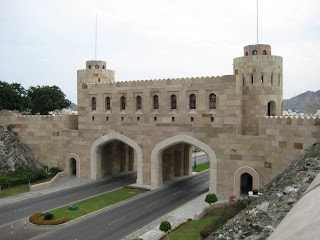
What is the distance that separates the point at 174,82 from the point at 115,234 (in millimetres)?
15323

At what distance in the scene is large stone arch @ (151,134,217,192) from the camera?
91.2 feet

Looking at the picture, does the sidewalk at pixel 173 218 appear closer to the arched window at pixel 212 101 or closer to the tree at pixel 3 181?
the arched window at pixel 212 101

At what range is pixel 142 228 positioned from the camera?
20.7 metres

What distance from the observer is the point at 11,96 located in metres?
40.6

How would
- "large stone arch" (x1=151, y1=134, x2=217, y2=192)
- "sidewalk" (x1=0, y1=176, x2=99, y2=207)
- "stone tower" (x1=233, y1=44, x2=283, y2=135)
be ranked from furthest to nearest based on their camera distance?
"sidewalk" (x1=0, y1=176, x2=99, y2=207) < "large stone arch" (x1=151, y1=134, x2=217, y2=192) < "stone tower" (x1=233, y1=44, x2=283, y2=135)

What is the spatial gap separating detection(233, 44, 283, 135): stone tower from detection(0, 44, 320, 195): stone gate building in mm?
84

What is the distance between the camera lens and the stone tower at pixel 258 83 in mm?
27625

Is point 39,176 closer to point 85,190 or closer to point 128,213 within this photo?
point 85,190

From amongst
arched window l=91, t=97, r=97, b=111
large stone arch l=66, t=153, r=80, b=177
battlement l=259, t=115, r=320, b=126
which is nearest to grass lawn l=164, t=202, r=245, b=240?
battlement l=259, t=115, r=320, b=126

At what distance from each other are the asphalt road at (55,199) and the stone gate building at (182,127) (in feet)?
8.87

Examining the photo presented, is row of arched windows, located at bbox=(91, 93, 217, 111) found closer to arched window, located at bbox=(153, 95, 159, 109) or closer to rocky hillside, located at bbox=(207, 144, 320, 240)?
arched window, located at bbox=(153, 95, 159, 109)

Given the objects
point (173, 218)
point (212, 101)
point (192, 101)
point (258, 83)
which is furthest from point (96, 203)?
point (258, 83)

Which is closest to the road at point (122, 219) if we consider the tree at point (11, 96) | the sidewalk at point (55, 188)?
the sidewalk at point (55, 188)

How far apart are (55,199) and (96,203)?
169 inches
